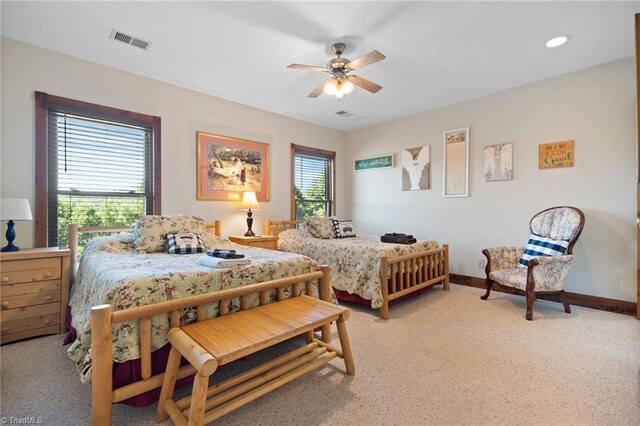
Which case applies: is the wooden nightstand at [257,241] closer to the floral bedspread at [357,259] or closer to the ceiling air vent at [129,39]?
the floral bedspread at [357,259]

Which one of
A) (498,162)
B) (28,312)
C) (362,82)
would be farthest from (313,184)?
(28,312)

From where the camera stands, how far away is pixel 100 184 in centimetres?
329

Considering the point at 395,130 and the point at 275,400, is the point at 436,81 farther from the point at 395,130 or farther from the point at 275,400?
the point at 275,400

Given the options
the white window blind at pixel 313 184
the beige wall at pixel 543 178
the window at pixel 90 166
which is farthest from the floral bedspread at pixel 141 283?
the beige wall at pixel 543 178

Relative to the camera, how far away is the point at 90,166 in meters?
3.23

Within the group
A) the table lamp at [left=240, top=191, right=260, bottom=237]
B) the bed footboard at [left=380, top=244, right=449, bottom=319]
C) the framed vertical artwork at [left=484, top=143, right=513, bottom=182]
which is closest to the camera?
the bed footboard at [left=380, top=244, right=449, bottom=319]

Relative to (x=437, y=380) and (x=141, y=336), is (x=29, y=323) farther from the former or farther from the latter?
(x=437, y=380)

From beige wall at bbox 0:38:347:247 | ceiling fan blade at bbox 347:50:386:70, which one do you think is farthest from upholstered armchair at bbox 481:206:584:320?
beige wall at bbox 0:38:347:247

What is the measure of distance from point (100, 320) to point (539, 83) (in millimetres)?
5009

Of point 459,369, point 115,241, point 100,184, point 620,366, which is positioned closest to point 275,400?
point 459,369

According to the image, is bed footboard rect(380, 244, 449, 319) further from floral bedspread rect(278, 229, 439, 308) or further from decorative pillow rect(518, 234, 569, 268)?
decorative pillow rect(518, 234, 569, 268)

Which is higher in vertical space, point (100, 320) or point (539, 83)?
point (539, 83)

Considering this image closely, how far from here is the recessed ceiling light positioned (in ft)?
9.07

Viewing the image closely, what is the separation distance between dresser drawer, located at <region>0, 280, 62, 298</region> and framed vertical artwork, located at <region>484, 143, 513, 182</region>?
16.9 ft
